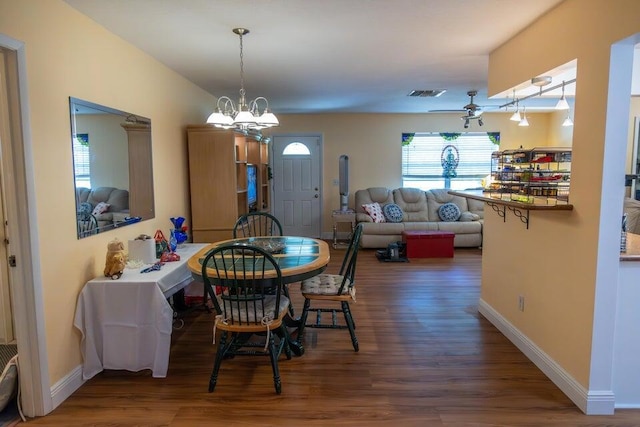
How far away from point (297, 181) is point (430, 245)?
2.71m

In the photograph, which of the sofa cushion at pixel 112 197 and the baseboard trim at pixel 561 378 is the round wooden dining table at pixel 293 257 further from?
the baseboard trim at pixel 561 378

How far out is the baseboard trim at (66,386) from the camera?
227 centimetres

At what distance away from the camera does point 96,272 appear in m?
2.69

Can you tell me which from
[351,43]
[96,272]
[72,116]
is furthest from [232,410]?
[351,43]

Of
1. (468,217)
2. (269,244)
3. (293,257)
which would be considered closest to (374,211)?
(468,217)

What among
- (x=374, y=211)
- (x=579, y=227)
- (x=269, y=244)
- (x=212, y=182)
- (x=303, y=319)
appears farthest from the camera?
(x=374, y=211)

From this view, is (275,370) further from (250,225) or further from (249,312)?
(250,225)

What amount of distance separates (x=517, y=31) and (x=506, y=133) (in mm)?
4835

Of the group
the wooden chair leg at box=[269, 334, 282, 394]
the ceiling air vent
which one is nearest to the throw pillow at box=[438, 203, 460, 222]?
the ceiling air vent

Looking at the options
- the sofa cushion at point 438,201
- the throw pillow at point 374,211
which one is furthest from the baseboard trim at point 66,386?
the sofa cushion at point 438,201

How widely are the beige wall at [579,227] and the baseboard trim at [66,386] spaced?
2.96 metres

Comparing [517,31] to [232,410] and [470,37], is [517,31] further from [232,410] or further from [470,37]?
[232,410]

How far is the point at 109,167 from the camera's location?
9.17ft

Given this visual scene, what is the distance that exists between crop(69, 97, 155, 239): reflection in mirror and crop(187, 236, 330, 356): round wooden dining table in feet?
2.16
